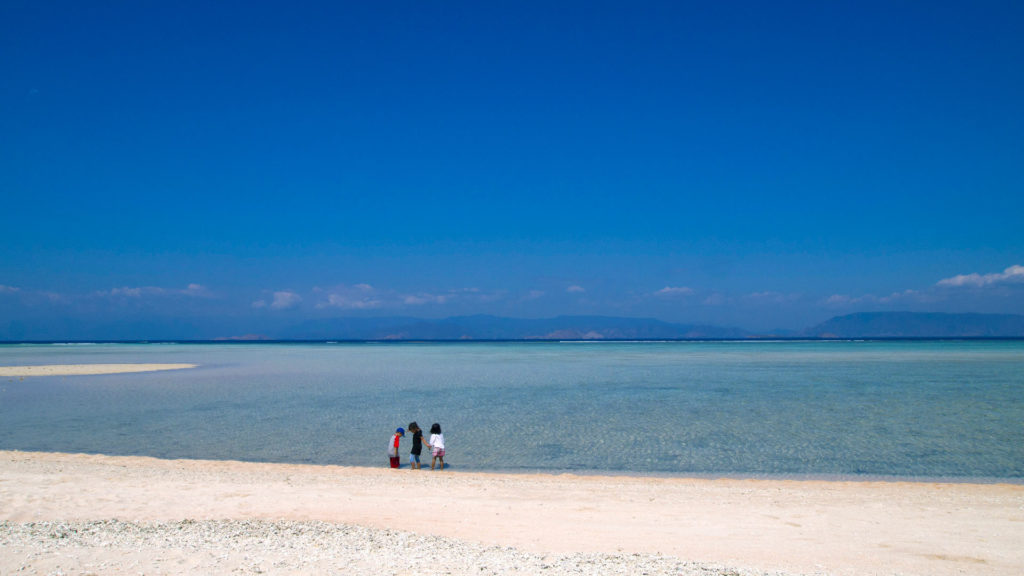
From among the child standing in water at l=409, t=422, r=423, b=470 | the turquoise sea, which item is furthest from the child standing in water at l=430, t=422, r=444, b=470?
the turquoise sea

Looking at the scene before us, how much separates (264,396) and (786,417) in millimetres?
24821

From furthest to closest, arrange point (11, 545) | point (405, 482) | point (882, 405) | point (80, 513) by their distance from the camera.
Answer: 1. point (882, 405)
2. point (405, 482)
3. point (80, 513)
4. point (11, 545)

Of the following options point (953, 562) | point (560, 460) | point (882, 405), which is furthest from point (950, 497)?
point (882, 405)

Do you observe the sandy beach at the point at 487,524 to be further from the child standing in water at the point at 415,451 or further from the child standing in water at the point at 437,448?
the child standing in water at the point at 415,451

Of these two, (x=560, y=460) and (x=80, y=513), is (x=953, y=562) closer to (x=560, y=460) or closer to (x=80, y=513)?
(x=560, y=460)

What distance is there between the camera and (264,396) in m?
32.7

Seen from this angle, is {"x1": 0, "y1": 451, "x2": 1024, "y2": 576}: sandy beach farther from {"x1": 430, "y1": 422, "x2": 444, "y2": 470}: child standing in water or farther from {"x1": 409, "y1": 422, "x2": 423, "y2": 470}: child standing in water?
{"x1": 409, "y1": 422, "x2": 423, "y2": 470}: child standing in water

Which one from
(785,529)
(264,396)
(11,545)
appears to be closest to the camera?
(11,545)

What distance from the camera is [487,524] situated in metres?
9.78

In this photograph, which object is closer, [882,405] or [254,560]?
[254,560]

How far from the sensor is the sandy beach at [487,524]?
25.0ft

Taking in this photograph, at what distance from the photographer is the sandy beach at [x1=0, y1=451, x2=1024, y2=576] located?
761 cm

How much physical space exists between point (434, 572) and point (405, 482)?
6.44 m

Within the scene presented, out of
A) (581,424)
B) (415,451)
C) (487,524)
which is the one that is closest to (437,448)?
(415,451)
